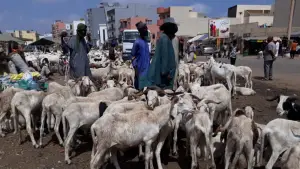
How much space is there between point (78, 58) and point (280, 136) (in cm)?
478

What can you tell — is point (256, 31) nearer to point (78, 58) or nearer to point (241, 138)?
point (78, 58)

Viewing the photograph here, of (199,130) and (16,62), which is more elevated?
(16,62)

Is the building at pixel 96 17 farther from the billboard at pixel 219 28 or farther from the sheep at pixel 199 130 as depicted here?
the sheep at pixel 199 130

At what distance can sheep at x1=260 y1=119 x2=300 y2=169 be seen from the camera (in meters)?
4.35

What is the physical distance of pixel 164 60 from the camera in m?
5.52

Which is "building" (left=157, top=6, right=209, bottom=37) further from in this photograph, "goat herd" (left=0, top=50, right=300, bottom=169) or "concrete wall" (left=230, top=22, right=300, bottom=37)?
"goat herd" (left=0, top=50, right=300, bottom=169)

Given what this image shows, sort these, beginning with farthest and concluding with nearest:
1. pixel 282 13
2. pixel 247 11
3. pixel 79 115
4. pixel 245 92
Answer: pixel 247 11
pixel 282 13
pixel 245 92
pixel 79 115

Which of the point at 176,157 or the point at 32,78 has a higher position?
the point at 32,78

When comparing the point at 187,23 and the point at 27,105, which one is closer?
the point at 27,105

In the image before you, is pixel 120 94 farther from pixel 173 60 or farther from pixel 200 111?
pixel 200 111

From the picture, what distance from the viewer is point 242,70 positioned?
1112 cm

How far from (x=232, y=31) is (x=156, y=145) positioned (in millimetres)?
43191

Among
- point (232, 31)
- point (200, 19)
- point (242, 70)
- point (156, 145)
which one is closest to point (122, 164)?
point (156, 145)

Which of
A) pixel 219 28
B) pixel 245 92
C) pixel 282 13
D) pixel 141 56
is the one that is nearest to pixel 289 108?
pixel 141 56
